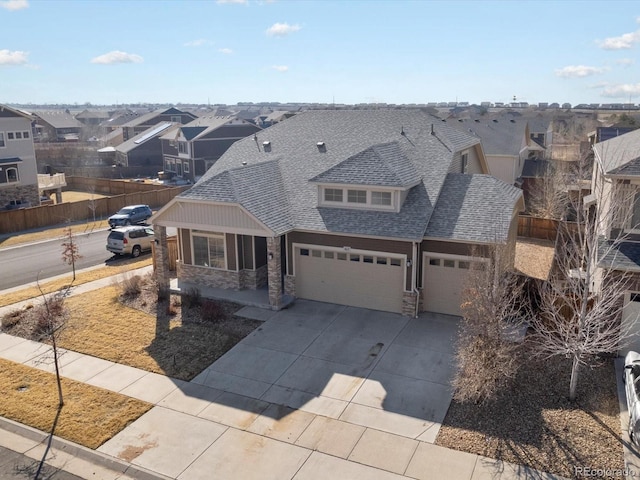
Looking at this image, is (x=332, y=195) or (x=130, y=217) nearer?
(x=332, y=195)

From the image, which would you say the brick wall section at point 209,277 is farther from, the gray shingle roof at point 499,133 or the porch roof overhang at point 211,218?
the gray shingle roof at point 499,133

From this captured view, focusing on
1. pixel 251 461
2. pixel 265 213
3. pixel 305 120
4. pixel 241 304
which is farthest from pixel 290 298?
pixel 305 120

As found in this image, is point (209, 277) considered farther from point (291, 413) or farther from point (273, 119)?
point (273, 119)

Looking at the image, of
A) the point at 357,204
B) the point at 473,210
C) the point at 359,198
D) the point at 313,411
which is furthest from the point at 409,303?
the point at 313,411

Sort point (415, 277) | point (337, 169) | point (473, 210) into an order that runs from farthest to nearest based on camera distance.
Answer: point (337, 169)
point (473, 210)
point (415, 277)

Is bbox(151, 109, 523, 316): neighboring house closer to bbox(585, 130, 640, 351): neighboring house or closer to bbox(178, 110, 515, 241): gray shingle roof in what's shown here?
bbox(178, 110, 515, 241): gray shingle roof

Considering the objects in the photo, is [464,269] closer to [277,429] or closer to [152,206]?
[277,429]

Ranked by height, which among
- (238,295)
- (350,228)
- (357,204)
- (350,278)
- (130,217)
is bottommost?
(238,295)
